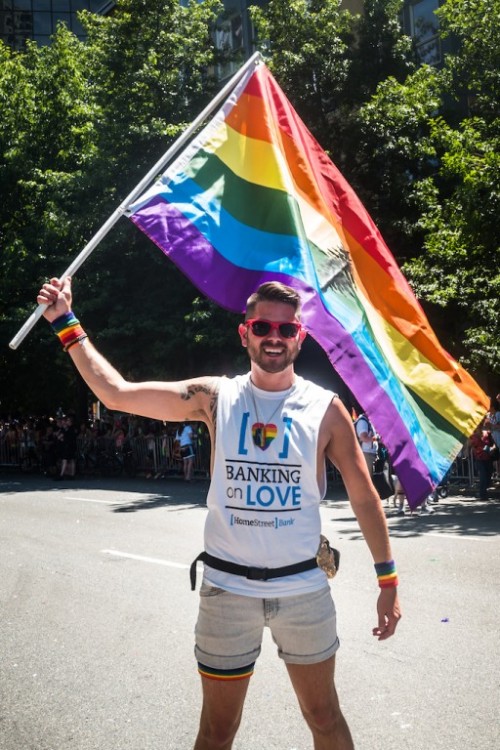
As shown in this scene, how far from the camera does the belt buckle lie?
10.7 ft

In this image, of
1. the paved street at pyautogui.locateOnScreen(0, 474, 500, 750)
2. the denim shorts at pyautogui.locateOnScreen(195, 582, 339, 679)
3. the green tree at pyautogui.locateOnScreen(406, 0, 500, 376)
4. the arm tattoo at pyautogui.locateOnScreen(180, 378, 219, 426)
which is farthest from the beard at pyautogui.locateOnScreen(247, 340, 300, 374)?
the green tree at pyautogui.locateOnScreen(406, 0, 500, 376)

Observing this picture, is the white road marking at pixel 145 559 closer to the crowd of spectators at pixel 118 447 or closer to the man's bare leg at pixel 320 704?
the man's bare leg at pixel 320 704

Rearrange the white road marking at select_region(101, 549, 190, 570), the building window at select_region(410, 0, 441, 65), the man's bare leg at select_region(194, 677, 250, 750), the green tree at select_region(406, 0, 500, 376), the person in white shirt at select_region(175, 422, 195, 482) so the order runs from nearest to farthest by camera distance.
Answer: the man's bare leg at select_region(194, 677, 250, 750) → the white road marking at select_region(101, 549, 190, 570) → the green tree at select_region(406, 0, 500, 376) → the person in white shirt at select_region(175, 422, 195, 482) → the building window at select_region(410, 0, 441, 65)

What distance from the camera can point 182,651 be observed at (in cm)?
652

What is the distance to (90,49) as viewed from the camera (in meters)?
26.5

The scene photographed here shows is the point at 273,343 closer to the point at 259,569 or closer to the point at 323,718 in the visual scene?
the point at 259,569

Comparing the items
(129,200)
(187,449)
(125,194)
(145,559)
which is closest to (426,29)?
(125,194)

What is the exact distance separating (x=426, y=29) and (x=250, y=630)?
28.9 metres

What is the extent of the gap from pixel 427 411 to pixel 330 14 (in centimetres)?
2218

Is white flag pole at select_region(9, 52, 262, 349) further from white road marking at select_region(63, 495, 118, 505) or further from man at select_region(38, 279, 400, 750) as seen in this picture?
white road marking at select_region(63, 495, 118, 505)

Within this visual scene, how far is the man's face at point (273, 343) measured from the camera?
3402 millimetres

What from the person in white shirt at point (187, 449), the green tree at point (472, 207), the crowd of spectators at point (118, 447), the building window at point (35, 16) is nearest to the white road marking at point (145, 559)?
the green tree at point (472, 207)

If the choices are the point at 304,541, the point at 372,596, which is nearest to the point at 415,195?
the point at 372,596

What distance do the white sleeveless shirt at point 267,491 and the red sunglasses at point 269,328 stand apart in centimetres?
21
